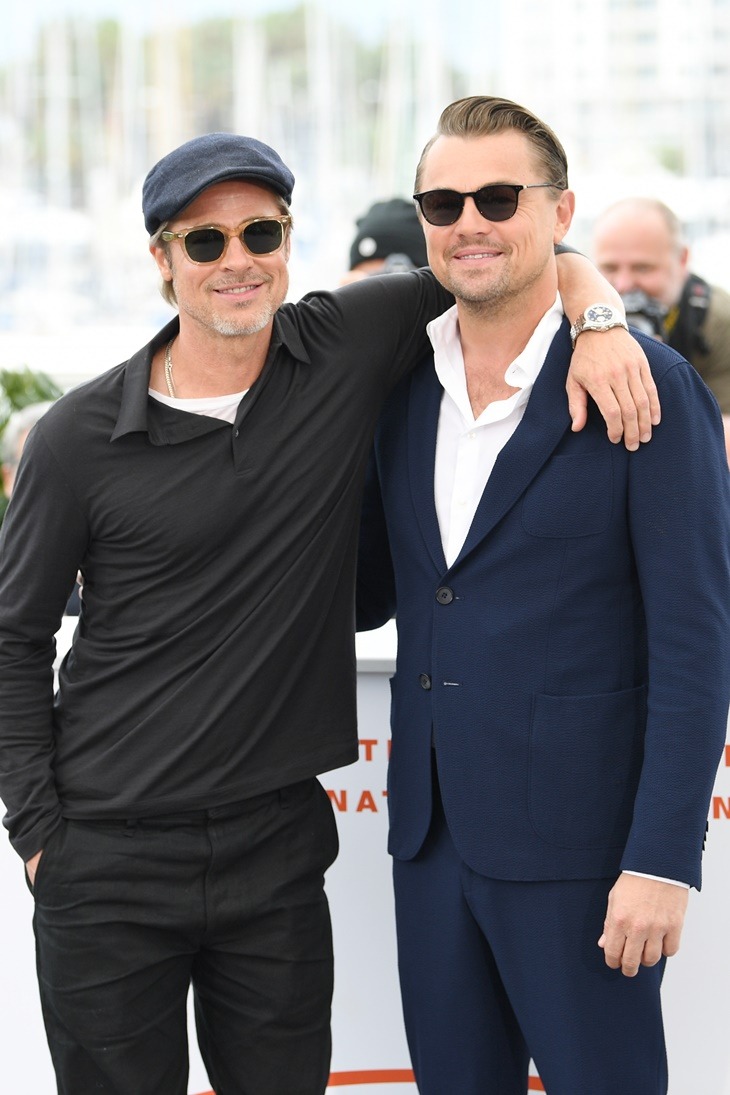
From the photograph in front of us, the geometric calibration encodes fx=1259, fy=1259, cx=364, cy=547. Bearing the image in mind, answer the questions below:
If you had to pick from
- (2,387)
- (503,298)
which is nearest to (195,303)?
(503,298)

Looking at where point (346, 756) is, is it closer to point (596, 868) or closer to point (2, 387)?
point (596, 868)

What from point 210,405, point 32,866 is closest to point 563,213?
point 210,405

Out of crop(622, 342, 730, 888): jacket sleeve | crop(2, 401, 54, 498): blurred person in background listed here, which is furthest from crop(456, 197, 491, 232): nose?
crop(2, 401, 54, 498): blurred person in background

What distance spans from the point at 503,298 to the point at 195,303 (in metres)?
0.42

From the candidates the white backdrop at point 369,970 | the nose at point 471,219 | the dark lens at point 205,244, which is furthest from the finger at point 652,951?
the dark lens at point 205,244

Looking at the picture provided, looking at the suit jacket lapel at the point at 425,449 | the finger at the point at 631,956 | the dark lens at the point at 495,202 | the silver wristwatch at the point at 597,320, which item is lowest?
the finger at the point at 631,956

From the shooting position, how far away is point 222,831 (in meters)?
1.74

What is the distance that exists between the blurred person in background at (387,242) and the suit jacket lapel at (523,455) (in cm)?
268

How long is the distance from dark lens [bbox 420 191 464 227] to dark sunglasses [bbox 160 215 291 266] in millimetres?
214

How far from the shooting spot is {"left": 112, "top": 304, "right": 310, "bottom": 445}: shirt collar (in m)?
1.68

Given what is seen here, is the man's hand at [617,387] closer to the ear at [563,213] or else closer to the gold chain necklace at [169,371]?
the ear at [563,213]

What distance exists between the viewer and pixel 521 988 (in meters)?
1.67

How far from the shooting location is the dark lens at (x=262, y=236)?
67.8 inches

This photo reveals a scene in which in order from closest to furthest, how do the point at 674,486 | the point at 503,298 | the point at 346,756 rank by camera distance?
the point at 674,486 < the point at 503,298 < the point at 346,756
